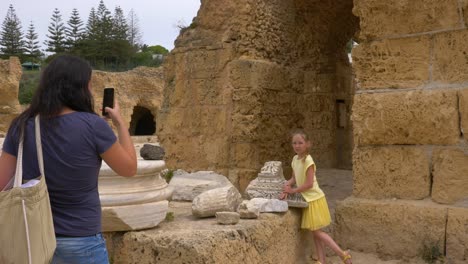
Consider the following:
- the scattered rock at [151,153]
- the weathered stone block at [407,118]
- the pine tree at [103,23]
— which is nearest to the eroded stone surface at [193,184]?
the scattered rock at [151,153]

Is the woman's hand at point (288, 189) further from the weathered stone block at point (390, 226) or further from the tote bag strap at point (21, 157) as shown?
the tote bag strap at point (21, 157)

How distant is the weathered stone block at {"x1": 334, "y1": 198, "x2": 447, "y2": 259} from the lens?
3.94 metres

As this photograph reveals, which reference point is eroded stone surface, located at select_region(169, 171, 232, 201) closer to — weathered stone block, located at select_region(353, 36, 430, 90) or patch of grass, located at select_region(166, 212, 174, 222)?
patch of grass, located at select_region(166, 212, 174, 222)

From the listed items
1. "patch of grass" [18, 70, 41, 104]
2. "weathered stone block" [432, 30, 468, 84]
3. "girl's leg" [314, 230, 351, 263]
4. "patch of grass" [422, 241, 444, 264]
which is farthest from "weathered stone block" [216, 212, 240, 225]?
"patch of grass" [18, 70, 41, 104]

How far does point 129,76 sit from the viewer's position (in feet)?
93.6

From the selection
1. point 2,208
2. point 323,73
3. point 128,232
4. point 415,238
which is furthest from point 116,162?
point 323,73

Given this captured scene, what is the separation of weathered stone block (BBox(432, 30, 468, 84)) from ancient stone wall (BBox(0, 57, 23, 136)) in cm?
2459

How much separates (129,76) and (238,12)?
2250 cm

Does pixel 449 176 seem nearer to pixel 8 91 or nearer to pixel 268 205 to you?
pixel 268 205

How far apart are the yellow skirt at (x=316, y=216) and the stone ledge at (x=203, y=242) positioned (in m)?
0.33

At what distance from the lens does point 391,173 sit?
4.21 m

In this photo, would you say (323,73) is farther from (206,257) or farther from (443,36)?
(206,257)

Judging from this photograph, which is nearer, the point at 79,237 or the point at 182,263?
the point at 79,237

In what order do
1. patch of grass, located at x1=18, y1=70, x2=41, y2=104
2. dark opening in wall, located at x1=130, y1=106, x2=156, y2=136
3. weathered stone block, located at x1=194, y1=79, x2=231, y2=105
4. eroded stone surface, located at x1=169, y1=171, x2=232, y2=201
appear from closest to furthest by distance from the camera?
eroded stone surface, located at x1=169, y1=171, x2=232, y2=201 < weathered stone block, located at x1=194, y1=79, x2=231, y2=105 < dark opening in wall, located at x1=130, y1=106, x2=156, y2=136 < patch of grass, located at x1=18, y1=70, x2=41, y2=104
